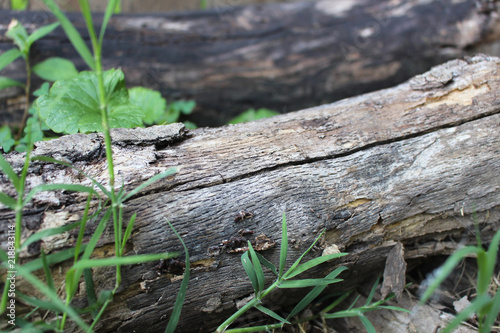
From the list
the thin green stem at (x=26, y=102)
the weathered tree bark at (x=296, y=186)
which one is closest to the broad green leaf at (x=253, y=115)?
the weathered tree bark at (x=296, y=186)

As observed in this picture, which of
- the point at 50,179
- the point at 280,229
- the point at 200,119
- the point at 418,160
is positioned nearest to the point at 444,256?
the point at 418,160

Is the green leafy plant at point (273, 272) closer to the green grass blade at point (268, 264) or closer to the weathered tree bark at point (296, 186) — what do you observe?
the green grass blade at point (268, 264)

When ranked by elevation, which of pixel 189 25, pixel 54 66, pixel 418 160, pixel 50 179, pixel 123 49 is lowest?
pixel 418 160

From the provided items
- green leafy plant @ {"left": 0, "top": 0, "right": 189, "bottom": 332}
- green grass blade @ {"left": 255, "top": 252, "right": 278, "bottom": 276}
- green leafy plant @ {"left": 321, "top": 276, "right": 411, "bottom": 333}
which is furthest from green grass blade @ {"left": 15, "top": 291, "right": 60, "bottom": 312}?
green leafy plant @ {"left": 321, "top": 276, "right": 411, "bottom": 333}

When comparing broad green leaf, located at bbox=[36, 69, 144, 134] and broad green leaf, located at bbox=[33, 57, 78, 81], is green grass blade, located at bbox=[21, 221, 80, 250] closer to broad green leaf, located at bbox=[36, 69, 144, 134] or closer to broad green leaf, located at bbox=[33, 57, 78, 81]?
broad green leaf, located at bbox=[36, 69, 144, 134]

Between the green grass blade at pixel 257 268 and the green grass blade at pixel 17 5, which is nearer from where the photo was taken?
the green grass blade at pixel 257 268

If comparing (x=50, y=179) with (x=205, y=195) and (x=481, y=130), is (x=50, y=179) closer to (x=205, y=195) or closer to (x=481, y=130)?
(x=205, y=195)
